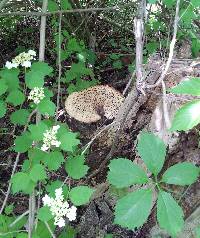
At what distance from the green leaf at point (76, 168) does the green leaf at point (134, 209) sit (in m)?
0.21

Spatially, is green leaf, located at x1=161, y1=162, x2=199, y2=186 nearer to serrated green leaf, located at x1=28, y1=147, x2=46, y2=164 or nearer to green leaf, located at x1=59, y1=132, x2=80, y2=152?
green leaf, located at x1=59, y1=132, x2=80, y2=152

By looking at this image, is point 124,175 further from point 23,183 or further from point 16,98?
point 16,98

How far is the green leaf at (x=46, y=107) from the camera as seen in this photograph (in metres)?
1.46

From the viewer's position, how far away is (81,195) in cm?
133

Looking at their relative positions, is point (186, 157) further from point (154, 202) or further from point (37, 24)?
point (37, 24)

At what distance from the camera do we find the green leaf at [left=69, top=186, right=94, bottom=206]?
4.33 feet

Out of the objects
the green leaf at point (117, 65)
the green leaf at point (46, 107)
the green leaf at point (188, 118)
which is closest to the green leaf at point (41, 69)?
the green leaf at point (46, 107)

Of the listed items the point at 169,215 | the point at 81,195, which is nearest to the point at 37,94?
the point at 81,195

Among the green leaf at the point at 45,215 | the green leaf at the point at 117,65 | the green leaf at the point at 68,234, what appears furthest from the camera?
the green leaf at the point at 117,65

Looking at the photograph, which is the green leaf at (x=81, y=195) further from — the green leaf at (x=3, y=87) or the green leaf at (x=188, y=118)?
the green leaf at (x=3, y=87)

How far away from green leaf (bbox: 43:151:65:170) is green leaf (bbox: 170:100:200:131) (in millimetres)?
442

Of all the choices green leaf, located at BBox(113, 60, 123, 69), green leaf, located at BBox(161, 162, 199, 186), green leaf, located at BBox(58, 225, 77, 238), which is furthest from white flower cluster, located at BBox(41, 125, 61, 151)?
green leaf, located at BBox(113, 60, 123, 69)

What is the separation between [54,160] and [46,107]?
204mm

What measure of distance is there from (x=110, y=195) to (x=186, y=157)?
0.46 m
